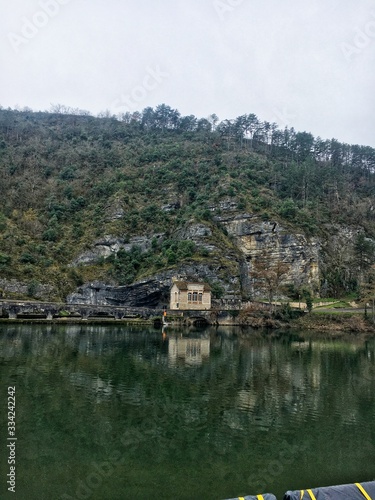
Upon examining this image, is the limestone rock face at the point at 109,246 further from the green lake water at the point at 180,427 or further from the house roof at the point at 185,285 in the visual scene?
the green lake water at the point at 180,427

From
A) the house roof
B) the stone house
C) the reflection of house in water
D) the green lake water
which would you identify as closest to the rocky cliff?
the house roof

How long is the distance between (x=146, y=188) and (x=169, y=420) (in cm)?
9561

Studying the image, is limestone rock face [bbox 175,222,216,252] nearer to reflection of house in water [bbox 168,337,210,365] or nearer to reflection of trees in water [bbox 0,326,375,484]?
reflection of house in water [bbox 168,337,210,365]

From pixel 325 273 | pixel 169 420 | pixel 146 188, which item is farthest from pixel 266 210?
pixel 169 420

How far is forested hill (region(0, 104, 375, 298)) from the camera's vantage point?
282 feet

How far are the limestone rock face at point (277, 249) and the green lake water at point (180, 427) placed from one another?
185 ft

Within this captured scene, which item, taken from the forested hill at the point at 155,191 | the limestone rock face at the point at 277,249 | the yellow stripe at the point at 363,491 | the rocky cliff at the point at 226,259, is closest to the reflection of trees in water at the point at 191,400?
the yellow stripe at the point at 363,491

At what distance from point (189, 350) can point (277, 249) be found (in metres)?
54.4

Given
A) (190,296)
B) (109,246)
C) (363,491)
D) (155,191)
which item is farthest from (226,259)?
(363,491)

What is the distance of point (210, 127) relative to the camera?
15438 centimetres

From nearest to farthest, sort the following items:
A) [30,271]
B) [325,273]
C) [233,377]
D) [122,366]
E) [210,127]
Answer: [233,377] < [122,366] < [30,271] < [325,273] < [210,127]

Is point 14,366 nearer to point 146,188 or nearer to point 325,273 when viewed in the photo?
point 325,273

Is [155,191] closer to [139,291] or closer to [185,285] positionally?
[139,291]

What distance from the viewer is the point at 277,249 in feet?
295
